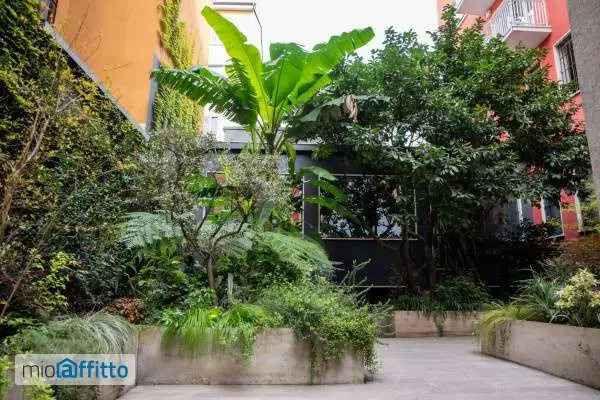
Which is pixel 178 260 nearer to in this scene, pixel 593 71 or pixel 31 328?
pixel 31 328

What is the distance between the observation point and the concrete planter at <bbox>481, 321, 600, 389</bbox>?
4.22 metres

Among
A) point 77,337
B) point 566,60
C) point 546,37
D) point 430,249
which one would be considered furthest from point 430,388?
point 546,37

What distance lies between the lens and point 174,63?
1072cm

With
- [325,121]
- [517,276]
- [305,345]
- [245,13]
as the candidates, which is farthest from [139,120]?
[245,13]

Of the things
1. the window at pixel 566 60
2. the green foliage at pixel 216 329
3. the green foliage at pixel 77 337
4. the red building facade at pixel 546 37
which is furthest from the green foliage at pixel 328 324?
the window at pixel 566 60

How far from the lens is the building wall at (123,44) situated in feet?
26.3

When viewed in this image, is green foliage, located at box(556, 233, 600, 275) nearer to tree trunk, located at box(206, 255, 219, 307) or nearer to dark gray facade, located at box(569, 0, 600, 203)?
dark gray facade, located at box(569, 0, 600, 203)

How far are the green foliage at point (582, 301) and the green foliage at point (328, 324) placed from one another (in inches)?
85.1

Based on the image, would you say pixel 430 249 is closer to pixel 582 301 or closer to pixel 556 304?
pixel 556 304

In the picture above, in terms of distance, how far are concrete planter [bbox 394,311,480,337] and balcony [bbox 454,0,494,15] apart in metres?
13.4

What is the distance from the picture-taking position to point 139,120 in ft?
28.5

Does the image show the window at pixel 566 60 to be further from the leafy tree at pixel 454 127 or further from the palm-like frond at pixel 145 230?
the palm-like frond at pixel 145 230

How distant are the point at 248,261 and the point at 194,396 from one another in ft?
7.64

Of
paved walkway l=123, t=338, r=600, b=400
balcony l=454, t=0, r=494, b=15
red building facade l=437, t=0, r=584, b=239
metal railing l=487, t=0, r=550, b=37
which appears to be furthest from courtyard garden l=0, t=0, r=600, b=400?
balcony l=454, t=0, r=494, b=15
